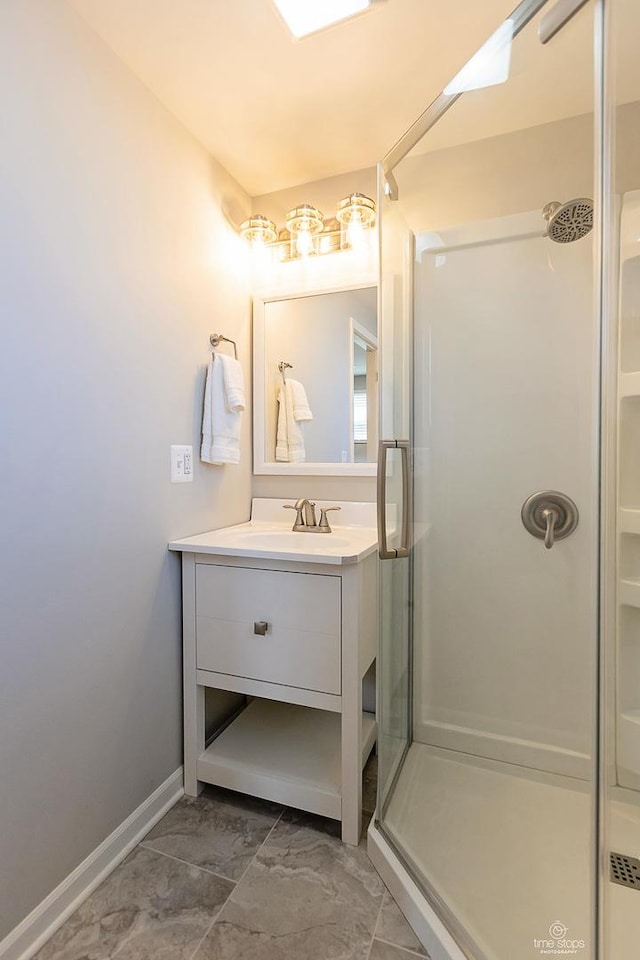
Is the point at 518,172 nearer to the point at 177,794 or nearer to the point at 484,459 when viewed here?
the point at 484,459

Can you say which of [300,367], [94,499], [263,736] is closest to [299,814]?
[263,736]

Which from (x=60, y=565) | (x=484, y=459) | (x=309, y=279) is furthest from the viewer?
(x=309, y=279)

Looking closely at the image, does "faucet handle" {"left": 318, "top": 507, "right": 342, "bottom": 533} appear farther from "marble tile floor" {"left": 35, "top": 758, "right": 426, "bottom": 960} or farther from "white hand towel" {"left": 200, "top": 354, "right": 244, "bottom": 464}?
"marble tile floor" {"left": 35, "top": 758, "right": 426, "bottom": 960}

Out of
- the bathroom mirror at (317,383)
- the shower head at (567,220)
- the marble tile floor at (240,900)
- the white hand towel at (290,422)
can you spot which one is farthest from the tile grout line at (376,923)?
the shower head at (567,220)

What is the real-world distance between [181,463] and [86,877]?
1.17 m

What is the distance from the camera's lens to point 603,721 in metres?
0.87

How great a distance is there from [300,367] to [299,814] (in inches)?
65.5

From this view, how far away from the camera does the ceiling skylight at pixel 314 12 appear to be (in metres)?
1.12

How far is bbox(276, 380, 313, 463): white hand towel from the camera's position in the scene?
1.91 m

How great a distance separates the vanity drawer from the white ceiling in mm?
1532

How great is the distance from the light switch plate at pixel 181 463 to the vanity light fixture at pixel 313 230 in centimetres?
99

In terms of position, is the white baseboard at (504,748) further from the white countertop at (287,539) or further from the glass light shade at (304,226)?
the glass light shade at (304,226)

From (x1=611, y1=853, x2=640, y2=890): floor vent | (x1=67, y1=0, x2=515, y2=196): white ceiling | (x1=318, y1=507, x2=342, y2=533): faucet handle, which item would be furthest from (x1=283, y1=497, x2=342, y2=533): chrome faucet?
(x1=67, y1=0, x2=515, y2=196): white ceiling

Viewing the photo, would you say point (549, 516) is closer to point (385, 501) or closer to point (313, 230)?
point (385, 501)
